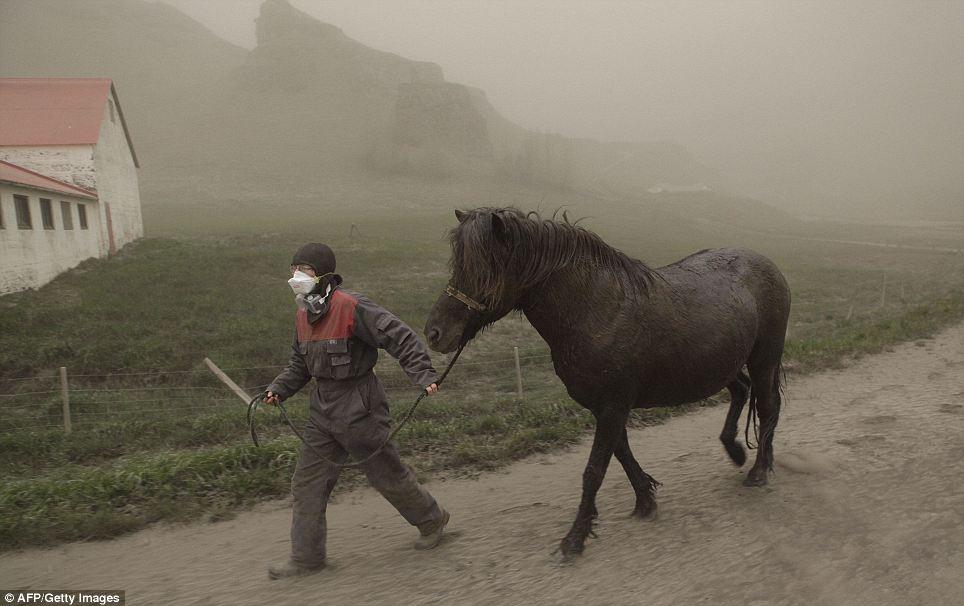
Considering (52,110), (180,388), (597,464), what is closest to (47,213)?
(52,110)

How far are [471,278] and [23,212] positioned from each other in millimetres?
20928

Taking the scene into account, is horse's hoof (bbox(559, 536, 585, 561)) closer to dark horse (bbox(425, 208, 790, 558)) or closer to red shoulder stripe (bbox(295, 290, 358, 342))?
dark horse (bbox(425, 208, 790, 558))

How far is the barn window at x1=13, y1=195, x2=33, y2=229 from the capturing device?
59.1ft

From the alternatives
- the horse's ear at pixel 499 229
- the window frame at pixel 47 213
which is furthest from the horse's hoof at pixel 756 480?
the window frame at pixel 47 213

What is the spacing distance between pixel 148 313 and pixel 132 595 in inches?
548

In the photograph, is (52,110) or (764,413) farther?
(52,110)

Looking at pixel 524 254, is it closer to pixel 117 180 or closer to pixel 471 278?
pixel 471 278

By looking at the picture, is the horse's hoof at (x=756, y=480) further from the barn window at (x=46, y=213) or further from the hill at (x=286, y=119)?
the hill at (x=286, y=119)

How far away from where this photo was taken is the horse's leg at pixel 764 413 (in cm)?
490

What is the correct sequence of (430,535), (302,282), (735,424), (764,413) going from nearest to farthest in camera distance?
(302,282) → (430,535) → (764,413) → (735,424)

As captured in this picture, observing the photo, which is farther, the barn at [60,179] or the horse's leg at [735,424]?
the barn at [60,179]

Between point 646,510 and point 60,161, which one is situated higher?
point 60,161

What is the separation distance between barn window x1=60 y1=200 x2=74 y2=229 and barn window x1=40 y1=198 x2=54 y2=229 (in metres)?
0.94

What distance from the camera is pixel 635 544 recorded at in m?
3.99
